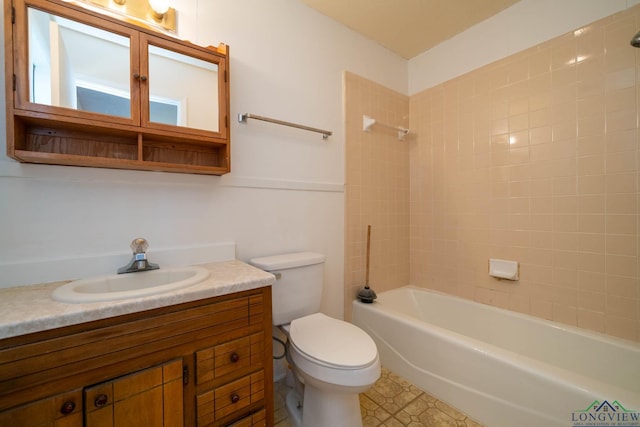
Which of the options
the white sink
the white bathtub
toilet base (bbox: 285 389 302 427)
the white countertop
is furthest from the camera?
toilet base (bbox: 285 389 302 427)

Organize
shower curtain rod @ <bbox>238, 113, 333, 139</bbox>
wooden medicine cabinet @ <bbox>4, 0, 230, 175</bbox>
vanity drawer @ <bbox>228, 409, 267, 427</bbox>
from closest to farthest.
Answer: wooden medicine cabinet @ <bbox>4, 0, 230, 175</bbox>, vanity drawer @ <bbox>228, 409, 267, 427</bbox>, shower curtain rod @ <bbox>238, 113, 333, 139</bbox>

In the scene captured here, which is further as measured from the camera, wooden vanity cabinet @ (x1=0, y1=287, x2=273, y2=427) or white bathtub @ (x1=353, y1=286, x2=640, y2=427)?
white bathtub @ (x1=353, y1=286, x2=640, y2=427)

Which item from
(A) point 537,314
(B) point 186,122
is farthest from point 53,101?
(A) point 537,314

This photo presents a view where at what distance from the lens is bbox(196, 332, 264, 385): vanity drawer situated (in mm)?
916

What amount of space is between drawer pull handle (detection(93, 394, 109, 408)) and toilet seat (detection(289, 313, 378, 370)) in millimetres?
681

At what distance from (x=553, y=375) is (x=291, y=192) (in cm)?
158

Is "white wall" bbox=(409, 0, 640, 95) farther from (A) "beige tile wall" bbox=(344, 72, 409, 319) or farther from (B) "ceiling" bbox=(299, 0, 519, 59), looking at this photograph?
(A) "beige tile wall" bbox=(344, 72, 409, 319)

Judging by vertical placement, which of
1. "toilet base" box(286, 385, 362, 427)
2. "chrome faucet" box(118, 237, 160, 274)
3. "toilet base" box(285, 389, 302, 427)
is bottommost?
"toilet base" box(285, 389, 302, 427)

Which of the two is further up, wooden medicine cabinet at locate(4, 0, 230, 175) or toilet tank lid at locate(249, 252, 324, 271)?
wooden medicine cabinet at locate(4, 0, 230, 175)

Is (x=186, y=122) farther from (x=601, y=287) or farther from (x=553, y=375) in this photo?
(x=601, y=287)

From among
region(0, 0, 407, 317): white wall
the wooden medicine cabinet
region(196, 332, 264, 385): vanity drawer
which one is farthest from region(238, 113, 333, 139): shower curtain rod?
region(196, 332, 264, 385): vanity drawer

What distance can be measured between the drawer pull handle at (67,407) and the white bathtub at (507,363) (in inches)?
61.7

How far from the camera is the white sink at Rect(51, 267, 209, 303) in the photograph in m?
0.80

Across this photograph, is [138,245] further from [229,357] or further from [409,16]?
[409,16]
